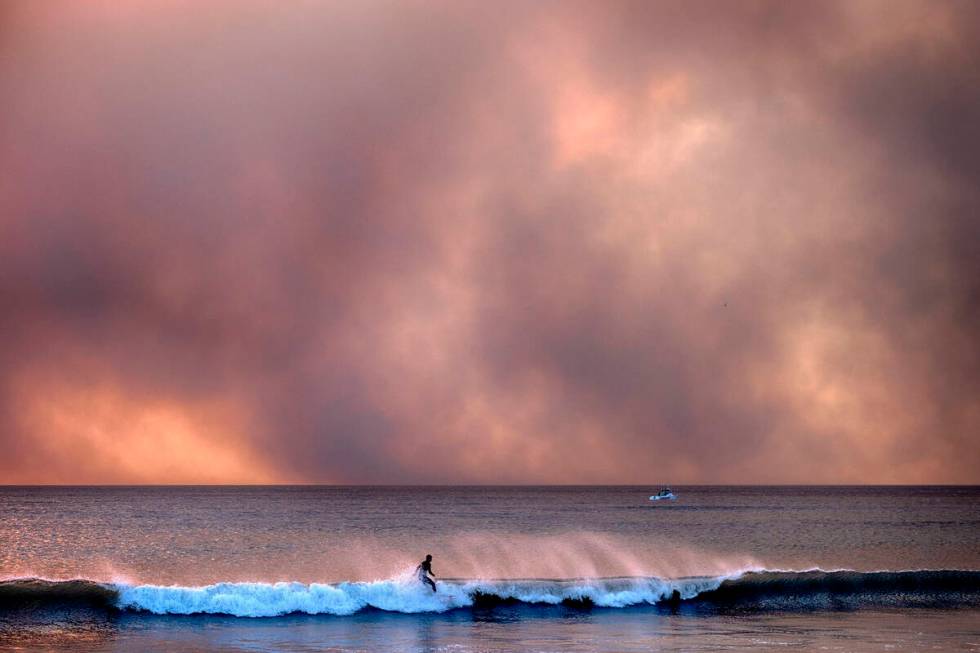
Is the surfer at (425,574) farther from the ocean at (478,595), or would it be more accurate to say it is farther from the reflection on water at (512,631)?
the reflection on water at (512,631)

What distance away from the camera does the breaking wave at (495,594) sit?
96.6ft

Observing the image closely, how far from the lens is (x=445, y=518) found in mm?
90938

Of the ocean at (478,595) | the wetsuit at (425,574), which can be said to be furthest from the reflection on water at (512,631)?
the wetsuit at (425,574)

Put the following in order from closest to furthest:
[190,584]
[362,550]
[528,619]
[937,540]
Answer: [528,619] < [190,584] < [362,550] < [937,540]

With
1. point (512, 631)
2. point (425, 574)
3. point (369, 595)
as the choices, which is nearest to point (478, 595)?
point (425, 574)

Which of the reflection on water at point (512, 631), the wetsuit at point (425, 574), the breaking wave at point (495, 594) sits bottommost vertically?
the reflection on water at point (512, 631)

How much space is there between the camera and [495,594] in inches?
1242

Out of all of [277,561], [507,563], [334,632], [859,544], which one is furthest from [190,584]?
[859,544]

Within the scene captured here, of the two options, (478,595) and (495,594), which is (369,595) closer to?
(478,595)

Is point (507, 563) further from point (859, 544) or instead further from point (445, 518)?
point (445, 518)

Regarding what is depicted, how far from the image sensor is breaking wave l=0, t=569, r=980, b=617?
96.6 feet

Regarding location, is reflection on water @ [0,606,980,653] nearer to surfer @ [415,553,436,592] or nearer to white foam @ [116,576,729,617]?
white foam @ [116,576,729,617]

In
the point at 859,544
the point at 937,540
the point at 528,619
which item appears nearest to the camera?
the point at 528,619

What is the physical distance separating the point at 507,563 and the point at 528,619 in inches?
764
